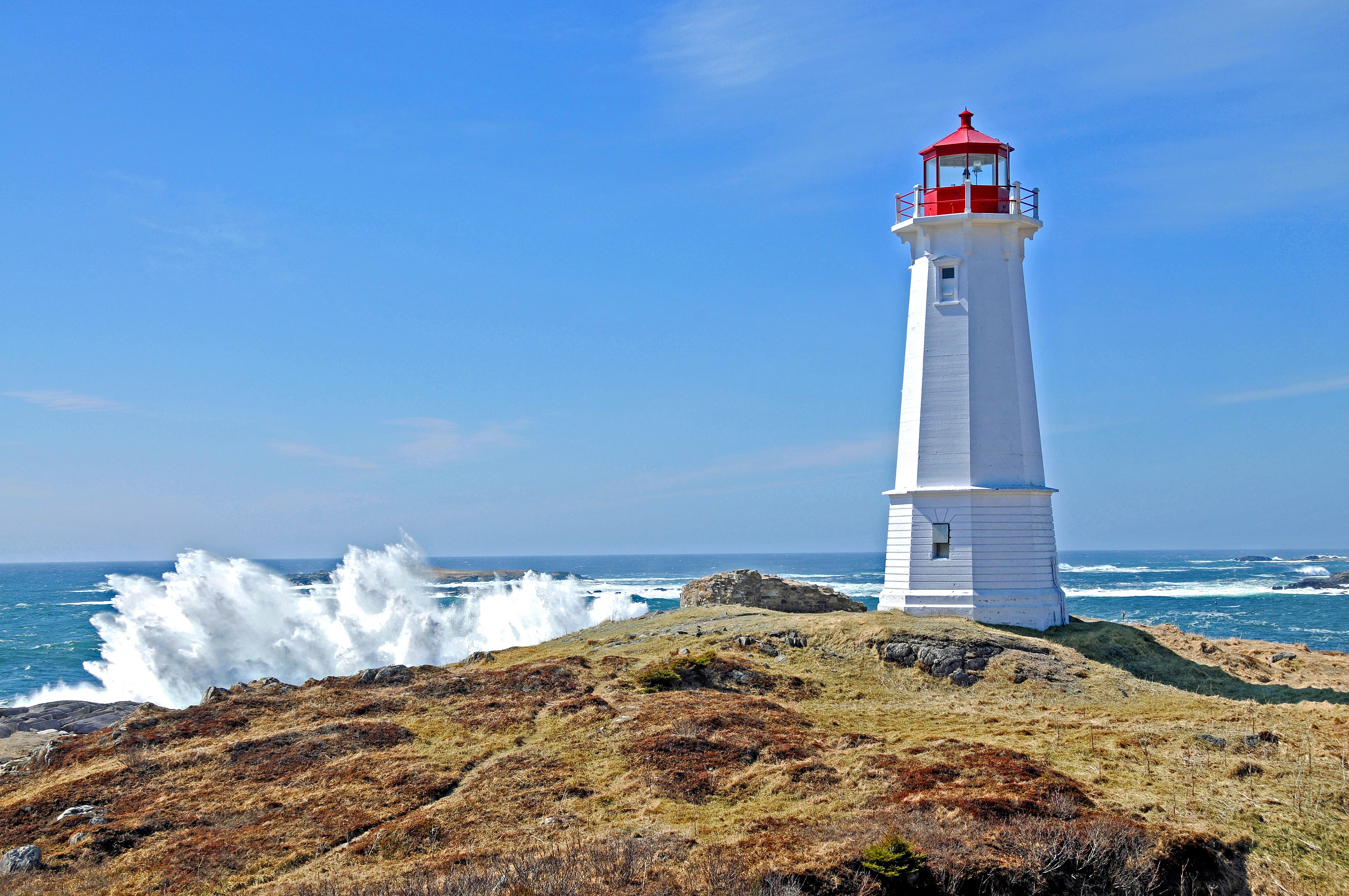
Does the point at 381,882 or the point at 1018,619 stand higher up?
the point at 1018,619

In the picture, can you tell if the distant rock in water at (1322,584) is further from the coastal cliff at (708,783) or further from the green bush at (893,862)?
the green bush at (893,862)

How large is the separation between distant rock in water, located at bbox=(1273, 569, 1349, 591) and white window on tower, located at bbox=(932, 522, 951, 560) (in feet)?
213

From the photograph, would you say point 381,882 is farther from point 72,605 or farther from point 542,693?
point 72,605

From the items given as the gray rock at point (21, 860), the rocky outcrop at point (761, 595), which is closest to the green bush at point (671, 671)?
the rocky outcrop at point (761, 595)

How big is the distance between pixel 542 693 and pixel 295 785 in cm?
475

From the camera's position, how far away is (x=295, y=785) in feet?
36.0

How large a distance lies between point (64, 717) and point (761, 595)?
57.4ft

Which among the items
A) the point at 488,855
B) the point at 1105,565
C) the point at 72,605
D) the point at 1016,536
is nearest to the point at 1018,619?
the point at 1016,536

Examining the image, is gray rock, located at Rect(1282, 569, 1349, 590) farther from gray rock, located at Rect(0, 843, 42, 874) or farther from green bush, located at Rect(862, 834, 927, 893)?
gray rock, located at Rect(0, 843, 42, 874)

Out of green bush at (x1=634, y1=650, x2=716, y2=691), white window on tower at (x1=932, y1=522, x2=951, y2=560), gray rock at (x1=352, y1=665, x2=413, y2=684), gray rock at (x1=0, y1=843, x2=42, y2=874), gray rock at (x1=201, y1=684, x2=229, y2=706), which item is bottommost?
gray rock at (x1=0, y1=843, x2=42, y2=874)

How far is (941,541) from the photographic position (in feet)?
67.5

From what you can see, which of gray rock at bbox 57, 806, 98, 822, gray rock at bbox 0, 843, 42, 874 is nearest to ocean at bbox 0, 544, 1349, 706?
gray rock at bbox 57, 806, 98, 822

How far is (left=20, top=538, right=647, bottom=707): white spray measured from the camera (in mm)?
38094

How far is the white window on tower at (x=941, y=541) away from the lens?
2045cm
